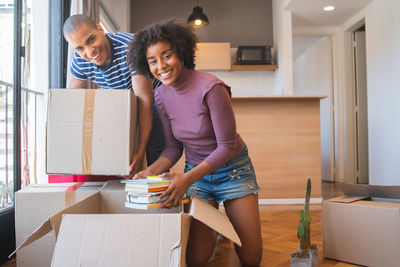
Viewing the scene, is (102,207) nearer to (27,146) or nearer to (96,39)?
(96,39)

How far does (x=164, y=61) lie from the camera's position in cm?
131

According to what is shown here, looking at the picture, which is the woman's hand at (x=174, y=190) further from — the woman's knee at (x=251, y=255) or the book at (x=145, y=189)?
the woman's knee at (x=251, y=255)

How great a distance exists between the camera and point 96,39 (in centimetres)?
146

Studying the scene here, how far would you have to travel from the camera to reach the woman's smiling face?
1.30m

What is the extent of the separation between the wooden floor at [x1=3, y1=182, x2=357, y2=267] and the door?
6.77 feet

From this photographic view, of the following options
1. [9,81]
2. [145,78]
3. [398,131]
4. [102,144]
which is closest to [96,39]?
[145,78]

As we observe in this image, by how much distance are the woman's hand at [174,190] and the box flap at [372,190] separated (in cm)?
99

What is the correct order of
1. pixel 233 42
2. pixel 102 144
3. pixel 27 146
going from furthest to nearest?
pixel 233 42, pixel 27 146, pixel 102 144

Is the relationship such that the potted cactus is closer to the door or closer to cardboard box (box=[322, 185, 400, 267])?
cardboard box (box=[322, 185, 400, 267])

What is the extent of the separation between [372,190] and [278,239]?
23.7 inches

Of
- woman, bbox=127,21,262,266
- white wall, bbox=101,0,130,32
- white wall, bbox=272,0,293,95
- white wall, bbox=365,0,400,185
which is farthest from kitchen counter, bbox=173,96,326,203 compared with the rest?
white wall, bbox=101,0,130,32

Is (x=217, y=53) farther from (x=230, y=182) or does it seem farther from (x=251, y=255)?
(x=251, y=255)

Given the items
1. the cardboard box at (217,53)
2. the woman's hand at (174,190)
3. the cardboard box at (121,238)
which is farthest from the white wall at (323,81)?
the cardboard box at (121,238)

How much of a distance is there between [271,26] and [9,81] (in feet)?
14.0
